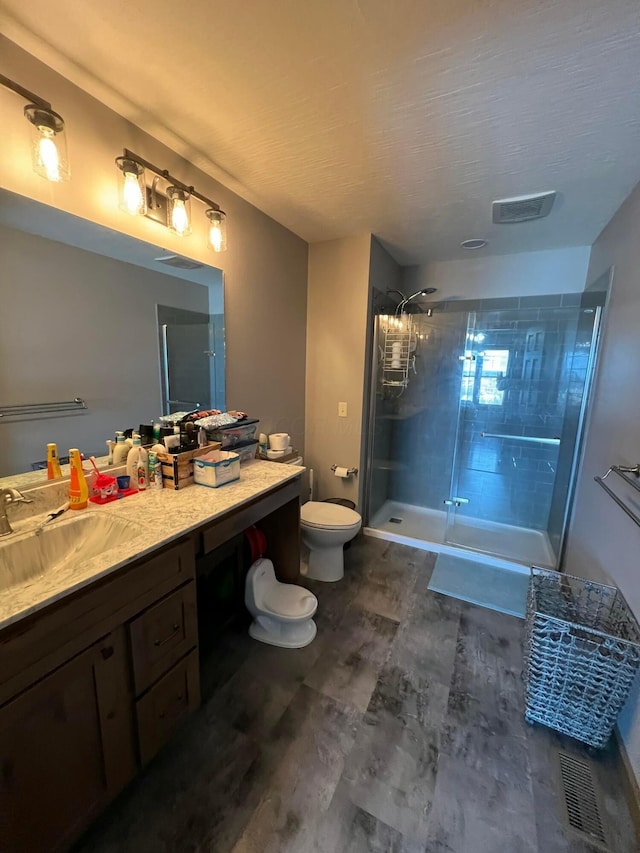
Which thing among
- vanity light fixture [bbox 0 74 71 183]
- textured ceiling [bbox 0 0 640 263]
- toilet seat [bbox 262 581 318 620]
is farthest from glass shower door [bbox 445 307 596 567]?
vanity light fixture [bbox 0 74 71 183]

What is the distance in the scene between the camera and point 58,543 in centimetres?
116

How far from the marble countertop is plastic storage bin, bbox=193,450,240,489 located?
29 mm

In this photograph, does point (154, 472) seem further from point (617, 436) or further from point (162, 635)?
point (617, 436)

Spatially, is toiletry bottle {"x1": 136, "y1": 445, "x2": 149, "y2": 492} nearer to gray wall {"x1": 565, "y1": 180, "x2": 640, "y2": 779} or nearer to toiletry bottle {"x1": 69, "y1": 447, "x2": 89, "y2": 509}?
toiletry bottle {"x1": 69, "y1": 447, "x2": 89, "y2": 509}

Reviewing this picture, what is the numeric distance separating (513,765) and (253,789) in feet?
3.06

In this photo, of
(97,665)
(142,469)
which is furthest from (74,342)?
(97,665)

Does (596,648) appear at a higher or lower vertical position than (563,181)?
lower

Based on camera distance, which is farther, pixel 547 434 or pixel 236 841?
pixel 547 434

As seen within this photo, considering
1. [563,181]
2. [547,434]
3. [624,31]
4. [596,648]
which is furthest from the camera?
[547,434]

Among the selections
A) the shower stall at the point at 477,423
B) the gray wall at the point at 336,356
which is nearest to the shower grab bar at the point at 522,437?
the shower stall at the point at 477,423

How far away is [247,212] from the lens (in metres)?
2.08

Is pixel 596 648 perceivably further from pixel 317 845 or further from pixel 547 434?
pixel 547 434

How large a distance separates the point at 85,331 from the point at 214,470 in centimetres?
75

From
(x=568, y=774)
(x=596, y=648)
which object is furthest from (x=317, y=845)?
(x=596, y=648)
